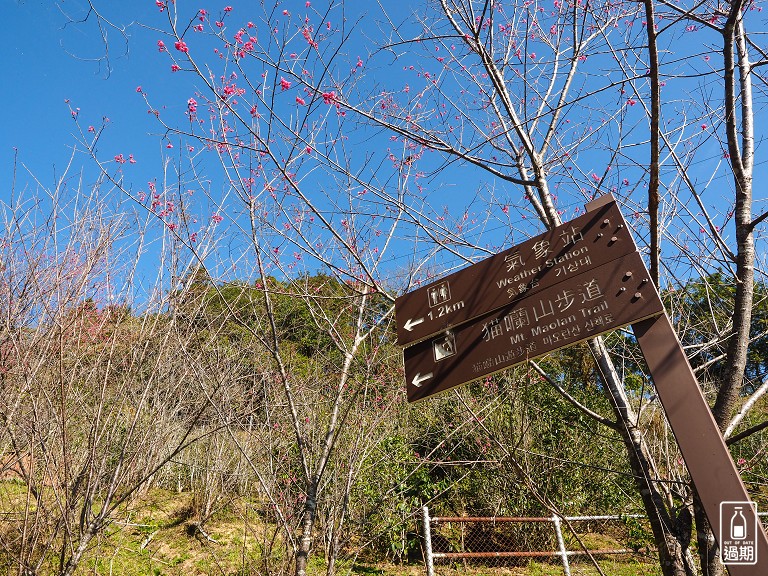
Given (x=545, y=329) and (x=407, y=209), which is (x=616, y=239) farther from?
(x=407, y=209)

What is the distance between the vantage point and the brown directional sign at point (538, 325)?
140 centimetres

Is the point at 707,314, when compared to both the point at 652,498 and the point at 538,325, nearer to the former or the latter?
the point at 652,498

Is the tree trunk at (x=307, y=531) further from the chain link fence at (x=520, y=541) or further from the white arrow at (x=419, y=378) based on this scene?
the chain link fence at (x=520, y=541)

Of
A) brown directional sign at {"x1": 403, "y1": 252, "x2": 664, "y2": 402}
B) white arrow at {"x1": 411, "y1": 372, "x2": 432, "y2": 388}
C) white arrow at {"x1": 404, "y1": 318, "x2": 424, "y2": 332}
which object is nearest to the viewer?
brown directional sign at {"x1": 403, "y1": 252, "x2": 664, "y2": 402}

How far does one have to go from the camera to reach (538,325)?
155 cm

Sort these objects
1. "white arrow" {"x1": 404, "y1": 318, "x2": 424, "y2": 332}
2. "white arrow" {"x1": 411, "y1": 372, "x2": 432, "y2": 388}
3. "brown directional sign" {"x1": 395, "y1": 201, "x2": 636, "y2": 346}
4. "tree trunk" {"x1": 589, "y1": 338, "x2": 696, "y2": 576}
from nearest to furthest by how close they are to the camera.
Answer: "brown directional sign" {"x1": 395, "y1": 201, "x2": 636, "y2": 346} → "tree trunk" {"x1": 589, "y1": 338, "x2": 696, "y2": 576} → "white arrow" {"x1": 411, "y1": 372, "x2": 432, "y2": 388} → "white arrow" {"x1": 404, "y1": 318, "x2": 424, "y2": 332}

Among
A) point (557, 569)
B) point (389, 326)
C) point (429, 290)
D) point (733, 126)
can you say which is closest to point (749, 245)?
point (733, 126)

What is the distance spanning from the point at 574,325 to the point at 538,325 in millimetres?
117

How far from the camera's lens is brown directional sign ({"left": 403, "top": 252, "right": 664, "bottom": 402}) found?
1400 mm

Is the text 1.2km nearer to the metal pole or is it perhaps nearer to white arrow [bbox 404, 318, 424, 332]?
white arrow [bbox 404, 318, 424, 332]

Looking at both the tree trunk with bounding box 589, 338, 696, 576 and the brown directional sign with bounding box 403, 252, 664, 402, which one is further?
the tree trunk with bounding box 589, 338, 696, 576

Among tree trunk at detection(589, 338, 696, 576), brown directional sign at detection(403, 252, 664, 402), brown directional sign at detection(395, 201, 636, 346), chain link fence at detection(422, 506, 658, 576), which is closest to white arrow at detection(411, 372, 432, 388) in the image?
brown directional sign at detection(403, 252, 664, 402)

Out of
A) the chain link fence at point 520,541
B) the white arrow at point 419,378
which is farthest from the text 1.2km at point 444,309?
the chain link fence at point 520,541

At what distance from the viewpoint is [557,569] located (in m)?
6.34
